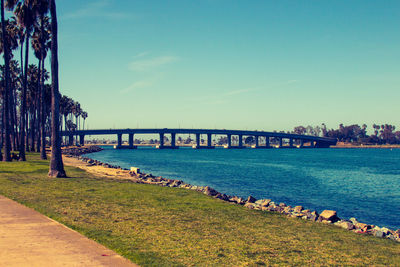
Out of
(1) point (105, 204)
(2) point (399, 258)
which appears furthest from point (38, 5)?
(2) point (399, 258)

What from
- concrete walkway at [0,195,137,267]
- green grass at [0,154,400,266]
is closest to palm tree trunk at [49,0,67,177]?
green grass at [0,154,400,266]

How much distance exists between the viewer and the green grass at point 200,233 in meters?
9.26

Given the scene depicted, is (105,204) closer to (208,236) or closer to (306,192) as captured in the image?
(208,236)

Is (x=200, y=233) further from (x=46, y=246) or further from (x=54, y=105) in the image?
(x=54, y=105)

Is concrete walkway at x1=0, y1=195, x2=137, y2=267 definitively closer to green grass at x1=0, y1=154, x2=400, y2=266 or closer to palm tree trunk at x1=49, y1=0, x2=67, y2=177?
green grass at x1=0, y1=154, x2=400, y2=266

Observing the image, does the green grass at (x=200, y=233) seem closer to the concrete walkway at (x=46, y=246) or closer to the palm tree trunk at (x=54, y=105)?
the concrete walkway at (x=46, y=246)

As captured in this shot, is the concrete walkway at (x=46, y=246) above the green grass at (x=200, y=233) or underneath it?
above

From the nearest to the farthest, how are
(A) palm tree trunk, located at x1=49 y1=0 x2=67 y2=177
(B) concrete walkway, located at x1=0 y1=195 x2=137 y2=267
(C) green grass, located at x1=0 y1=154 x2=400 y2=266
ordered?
(B) concrete walkway, located at x1=0 y1=195 x2=137 y2=267 → (C) green grass, located at x1=0 y1=154 x2=400 y2=266 → (A) palm tree trunk, located at x1=49 y1=0 x2=67 y2=177

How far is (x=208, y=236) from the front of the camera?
11281 mm

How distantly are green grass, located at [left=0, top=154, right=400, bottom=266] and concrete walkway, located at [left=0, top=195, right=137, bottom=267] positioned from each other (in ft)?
1.66

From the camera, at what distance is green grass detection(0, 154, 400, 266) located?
9.26 m

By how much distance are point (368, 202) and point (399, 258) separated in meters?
23.7

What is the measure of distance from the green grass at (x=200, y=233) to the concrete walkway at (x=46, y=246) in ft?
1.66

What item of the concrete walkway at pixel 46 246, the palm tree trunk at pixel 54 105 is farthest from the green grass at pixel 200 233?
the palm tree trunk at pixel 54 105
